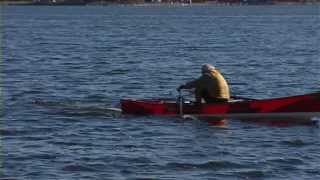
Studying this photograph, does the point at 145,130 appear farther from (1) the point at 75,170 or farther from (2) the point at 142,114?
(1) the point at 75,170

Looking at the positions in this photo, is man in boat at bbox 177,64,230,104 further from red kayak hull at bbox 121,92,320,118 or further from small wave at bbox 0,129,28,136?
small wave at bbox 0,129,28,136

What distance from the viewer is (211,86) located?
29.8 meters

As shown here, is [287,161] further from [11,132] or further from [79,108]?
[79,108]

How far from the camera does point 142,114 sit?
3088 cm

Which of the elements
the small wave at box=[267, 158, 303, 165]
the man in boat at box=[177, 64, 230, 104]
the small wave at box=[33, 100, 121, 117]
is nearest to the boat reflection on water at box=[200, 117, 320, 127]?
the man in boat at box=[177, 64, 230, 104]

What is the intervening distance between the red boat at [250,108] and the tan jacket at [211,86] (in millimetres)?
336

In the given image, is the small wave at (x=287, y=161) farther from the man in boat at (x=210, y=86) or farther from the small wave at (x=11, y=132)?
the small wave at (x=11, y=132)

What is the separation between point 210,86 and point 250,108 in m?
1.33

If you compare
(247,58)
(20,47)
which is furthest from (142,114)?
(20,47)

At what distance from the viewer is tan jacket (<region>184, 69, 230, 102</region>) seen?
97.6 ft

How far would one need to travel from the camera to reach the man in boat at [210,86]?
29734 mm

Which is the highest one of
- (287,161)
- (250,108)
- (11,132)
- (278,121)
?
(287,161)

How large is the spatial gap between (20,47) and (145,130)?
143ft

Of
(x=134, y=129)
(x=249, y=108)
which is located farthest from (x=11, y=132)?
(x=249, y=108)
